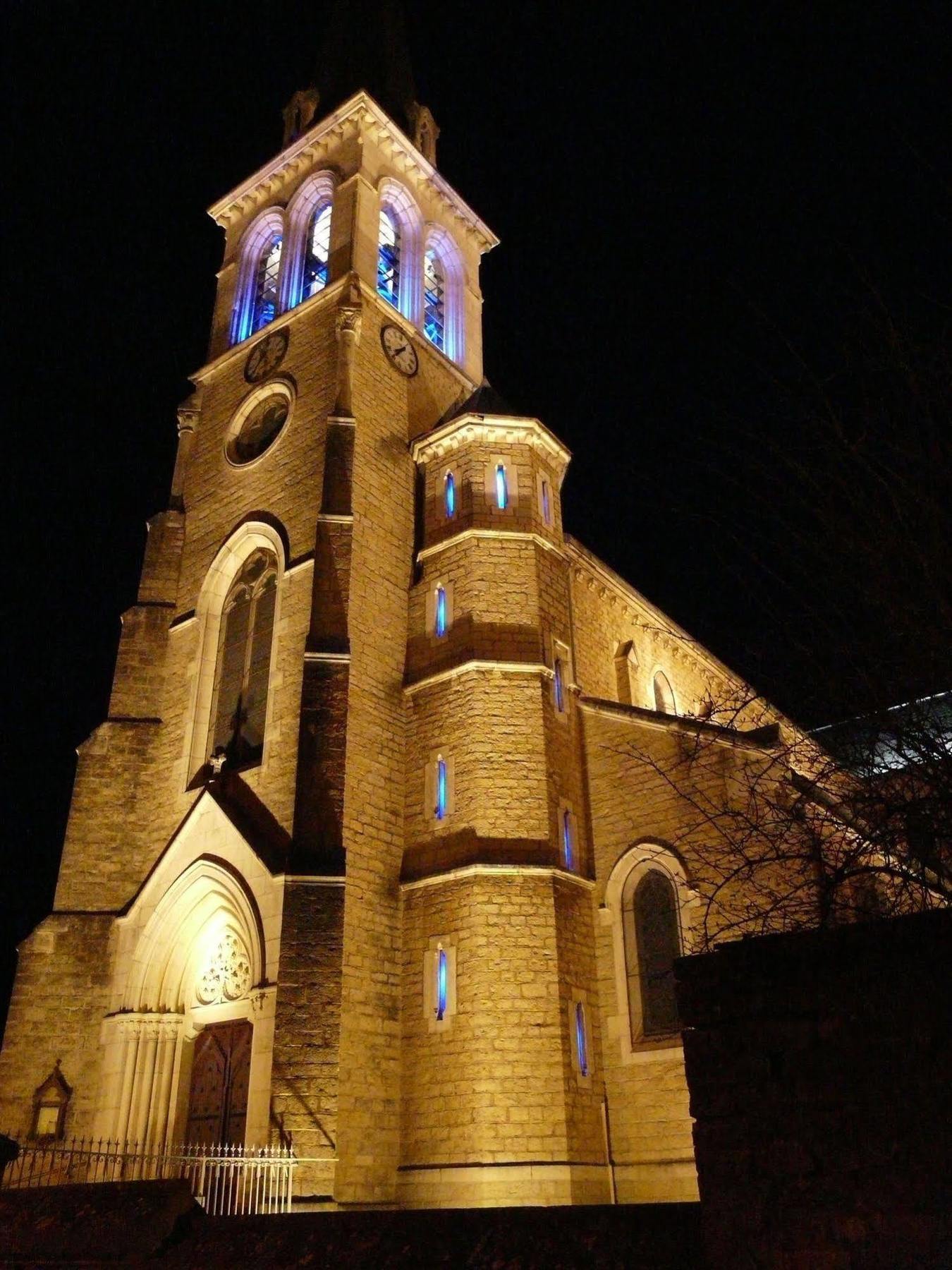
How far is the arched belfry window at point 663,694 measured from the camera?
75.5 feet

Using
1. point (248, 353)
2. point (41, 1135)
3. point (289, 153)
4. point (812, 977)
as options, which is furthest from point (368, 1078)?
point (289, 153)

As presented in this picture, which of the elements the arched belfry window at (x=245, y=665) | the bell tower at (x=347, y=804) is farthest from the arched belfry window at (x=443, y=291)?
the arched belfry window at (x=245, y=665)

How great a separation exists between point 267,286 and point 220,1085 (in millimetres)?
18540

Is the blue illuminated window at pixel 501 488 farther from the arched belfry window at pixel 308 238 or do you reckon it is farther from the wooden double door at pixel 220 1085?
A: the wooden double door at pixel 220 1085

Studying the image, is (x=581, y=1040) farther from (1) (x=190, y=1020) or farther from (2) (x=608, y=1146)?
(1) (x=190, y=1020)

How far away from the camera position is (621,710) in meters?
16.9

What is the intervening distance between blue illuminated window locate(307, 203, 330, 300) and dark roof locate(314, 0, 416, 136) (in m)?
3.00

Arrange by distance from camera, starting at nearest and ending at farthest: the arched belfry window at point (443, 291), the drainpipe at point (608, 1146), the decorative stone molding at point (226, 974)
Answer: the drainpipe at point (608, 1146) < the decorative stone molding at point (226, 974) < the arched belfry window at point (443, 291)

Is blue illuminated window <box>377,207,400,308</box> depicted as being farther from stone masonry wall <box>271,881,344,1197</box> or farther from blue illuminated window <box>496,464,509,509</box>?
stone masonry wall <box>271,881,344,1197</box>

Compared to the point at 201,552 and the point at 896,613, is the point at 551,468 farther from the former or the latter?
the point at 896,613

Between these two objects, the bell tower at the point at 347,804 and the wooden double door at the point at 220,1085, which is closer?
the bell tower at the point at 347,804

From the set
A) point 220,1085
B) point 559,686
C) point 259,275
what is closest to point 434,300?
point 259,275

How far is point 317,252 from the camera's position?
24.2m

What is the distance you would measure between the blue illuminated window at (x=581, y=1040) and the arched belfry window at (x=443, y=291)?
51.2 ft
